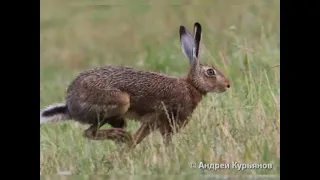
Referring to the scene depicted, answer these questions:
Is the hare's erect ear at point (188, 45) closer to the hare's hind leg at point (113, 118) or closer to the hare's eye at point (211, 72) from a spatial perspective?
the hare's eye at point (211, 72)

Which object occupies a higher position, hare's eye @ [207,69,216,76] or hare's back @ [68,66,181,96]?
hare's eye @ [207,69,216,76]

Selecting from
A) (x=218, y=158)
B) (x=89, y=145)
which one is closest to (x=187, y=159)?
(x=218, y=158)

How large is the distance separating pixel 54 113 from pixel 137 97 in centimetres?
41

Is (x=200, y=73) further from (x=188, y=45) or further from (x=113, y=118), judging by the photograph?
(x=113, y=118)

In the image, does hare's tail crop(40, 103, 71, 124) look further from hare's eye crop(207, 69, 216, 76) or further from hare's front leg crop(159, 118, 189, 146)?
hare's eye crop(207, 69, 216, 76)

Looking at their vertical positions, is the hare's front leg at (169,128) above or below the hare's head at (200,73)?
below

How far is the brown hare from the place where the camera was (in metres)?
3.59

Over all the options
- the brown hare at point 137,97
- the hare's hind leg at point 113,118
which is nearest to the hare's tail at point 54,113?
the brown hare at point 137,97

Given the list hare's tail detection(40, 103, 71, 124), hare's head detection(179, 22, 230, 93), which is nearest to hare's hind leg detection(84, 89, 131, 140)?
hare's tail detection(40, 103, 71, 124)

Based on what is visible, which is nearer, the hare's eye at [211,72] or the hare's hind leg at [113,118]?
the hare's hind leg at [113,118]

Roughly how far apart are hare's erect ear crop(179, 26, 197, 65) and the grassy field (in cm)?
4

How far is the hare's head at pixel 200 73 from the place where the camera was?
3688 mm

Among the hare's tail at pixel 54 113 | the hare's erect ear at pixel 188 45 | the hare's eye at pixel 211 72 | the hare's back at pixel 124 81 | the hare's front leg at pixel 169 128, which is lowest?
the hare's front leg at pixel 169 128
